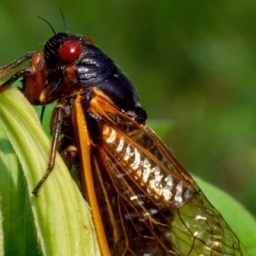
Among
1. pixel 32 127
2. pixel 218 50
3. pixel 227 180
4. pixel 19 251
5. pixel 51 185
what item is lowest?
pixel 227 180

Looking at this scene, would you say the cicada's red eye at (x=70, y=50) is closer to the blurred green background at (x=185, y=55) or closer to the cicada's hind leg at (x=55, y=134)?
the cicada's hind leg at (x=55, y=134)

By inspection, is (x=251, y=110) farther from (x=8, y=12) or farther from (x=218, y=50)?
(x=8, y=12)

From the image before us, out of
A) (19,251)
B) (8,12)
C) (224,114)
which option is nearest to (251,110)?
(224,114)

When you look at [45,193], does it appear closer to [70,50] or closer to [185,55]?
[70,50]

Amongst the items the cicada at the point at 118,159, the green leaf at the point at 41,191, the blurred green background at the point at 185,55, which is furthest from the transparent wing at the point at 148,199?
the blurred green background at the point at 185,55

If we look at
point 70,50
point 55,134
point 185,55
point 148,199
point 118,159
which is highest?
point 70,50

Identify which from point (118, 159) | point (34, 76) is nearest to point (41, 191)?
point (34, 76)
